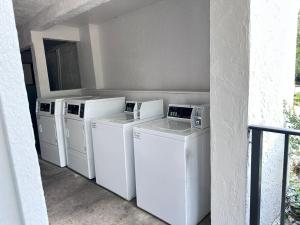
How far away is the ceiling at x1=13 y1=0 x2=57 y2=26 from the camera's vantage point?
2.81m

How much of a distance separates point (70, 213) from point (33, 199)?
6.76ft

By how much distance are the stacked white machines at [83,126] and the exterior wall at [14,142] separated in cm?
247

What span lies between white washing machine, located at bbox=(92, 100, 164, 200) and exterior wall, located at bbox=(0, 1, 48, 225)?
5.98 ft

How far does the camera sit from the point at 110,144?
8.59 ft

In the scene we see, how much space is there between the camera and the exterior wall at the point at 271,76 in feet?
4.85

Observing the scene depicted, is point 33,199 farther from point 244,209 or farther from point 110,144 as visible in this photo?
point 110,144

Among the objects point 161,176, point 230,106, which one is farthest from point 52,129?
point 230,106

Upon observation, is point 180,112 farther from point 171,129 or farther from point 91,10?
point 91,10

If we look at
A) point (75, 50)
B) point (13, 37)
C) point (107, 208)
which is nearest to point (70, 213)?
point (107, 208)

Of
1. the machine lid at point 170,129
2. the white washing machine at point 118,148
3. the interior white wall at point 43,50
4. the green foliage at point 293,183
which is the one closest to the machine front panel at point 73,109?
the white washing machine at point 118,148

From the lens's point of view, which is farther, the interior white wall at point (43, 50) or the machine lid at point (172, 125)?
the interior white wall at point (43, 50)

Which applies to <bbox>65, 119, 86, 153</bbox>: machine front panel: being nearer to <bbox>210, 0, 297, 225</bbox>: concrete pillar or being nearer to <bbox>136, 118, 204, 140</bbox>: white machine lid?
<bbox>136, 118, 204, 140</bbox>: white machine lid

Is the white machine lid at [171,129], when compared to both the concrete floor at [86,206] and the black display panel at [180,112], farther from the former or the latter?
the concrete floor at [86,206]

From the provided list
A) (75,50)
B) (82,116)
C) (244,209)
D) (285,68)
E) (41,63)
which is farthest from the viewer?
(75,50)
